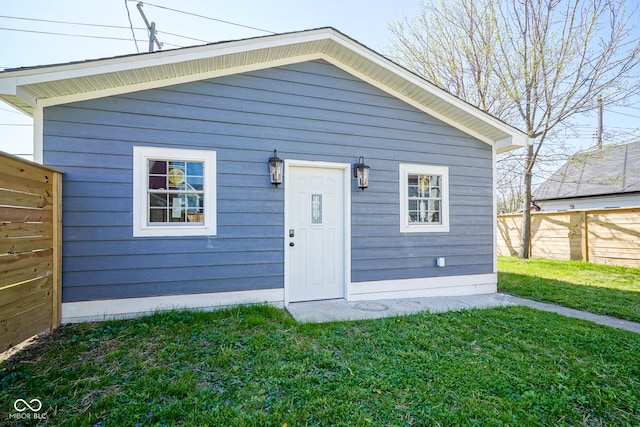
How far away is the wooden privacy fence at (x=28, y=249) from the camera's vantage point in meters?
2.64

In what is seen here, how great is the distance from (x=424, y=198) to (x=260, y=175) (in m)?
2.86

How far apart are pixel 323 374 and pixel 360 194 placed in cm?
285

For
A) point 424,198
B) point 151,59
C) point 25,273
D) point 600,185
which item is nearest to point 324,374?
point 25,273

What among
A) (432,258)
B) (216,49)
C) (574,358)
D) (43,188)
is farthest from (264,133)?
(574,358)

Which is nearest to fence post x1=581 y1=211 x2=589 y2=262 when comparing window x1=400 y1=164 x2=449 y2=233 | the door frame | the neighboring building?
the neighboring building

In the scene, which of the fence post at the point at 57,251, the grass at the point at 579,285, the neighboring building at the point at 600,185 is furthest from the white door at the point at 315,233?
the neighboring building at the point at 600,185

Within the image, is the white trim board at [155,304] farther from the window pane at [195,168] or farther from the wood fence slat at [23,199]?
the window pane at [195,168]

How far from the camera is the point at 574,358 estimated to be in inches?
112

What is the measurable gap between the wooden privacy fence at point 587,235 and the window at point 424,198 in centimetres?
608

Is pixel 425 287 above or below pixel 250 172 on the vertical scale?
below

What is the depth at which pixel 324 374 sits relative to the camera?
8.14 ft

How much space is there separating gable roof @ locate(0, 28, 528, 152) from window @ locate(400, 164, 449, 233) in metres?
1.01

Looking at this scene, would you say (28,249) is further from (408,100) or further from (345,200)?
(408,100)

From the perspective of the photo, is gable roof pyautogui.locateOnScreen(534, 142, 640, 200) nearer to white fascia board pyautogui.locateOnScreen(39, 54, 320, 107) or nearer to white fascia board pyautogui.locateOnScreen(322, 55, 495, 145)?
white fascia board pyautogui.locateOnScreen(322, 55, 495, 145)
